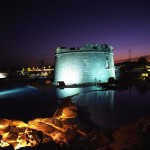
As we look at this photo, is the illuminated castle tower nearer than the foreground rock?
No

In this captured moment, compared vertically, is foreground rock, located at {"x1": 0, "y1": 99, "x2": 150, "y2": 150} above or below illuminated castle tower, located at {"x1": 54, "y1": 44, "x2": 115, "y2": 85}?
below

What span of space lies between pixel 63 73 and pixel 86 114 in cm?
1534

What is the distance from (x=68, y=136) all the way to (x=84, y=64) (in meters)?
17.6

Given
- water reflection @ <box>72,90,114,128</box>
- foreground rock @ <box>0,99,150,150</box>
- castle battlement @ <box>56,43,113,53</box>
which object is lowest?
foreground rock @ <box>0,99,150,150</box>

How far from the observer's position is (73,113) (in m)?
10.5

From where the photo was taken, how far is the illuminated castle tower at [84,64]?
2500 centimetres

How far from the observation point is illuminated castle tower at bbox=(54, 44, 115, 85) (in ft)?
82.0

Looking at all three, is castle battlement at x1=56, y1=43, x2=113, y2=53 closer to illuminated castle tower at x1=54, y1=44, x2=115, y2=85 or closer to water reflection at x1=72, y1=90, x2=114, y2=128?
illuminated castle tower at x1=54, y1=44, x2=115, y2=85

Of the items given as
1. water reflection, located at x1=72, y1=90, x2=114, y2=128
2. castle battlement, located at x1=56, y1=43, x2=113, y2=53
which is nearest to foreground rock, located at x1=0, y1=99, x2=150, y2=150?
water reflection, located at x1=72, y1=90, x2=114, y2=128

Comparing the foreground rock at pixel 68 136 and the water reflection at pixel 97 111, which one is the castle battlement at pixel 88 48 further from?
the foreground rock at pixel 68 136

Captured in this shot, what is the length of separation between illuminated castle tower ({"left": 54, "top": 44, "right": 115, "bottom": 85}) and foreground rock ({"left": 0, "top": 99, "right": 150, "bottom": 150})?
15782 mm

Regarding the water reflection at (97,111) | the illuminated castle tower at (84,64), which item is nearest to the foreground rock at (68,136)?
the water reflection at (97,111)

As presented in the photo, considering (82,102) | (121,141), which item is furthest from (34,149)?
(82,102)

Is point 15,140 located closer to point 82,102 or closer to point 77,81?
point 82,102
